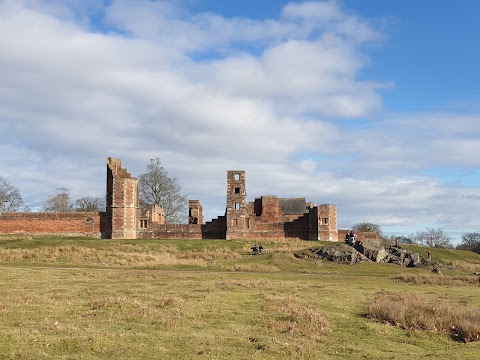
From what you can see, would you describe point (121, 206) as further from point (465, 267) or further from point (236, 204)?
point (465, 267)

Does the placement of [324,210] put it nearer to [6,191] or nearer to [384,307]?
[384,307]

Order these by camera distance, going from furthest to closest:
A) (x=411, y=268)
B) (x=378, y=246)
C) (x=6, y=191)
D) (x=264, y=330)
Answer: (x=6, y=191), (x=378, y=246), (x=411, y=268), (x=264, y=330)

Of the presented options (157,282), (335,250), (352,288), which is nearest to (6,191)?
(335,250)

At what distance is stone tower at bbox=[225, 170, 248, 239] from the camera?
67562 mm

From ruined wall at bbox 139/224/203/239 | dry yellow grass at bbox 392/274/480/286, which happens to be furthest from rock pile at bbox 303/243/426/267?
ruined wall at bbox 139/224/203/239

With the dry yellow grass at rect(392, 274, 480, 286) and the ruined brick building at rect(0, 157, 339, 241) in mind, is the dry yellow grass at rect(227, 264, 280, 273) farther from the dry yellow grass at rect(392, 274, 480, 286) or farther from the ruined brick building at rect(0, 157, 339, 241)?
the ruined brick building at rect(0, 157, 339, 241)

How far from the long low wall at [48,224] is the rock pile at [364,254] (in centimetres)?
3091

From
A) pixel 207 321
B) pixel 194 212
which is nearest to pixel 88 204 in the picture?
pixel 194 212

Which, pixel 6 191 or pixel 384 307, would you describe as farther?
pixel 6 191

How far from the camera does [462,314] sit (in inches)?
616

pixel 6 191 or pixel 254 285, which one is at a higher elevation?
pixel 6 191

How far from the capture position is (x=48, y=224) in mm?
64500

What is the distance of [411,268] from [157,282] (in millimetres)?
26750

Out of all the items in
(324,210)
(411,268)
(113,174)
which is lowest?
(411,268)
